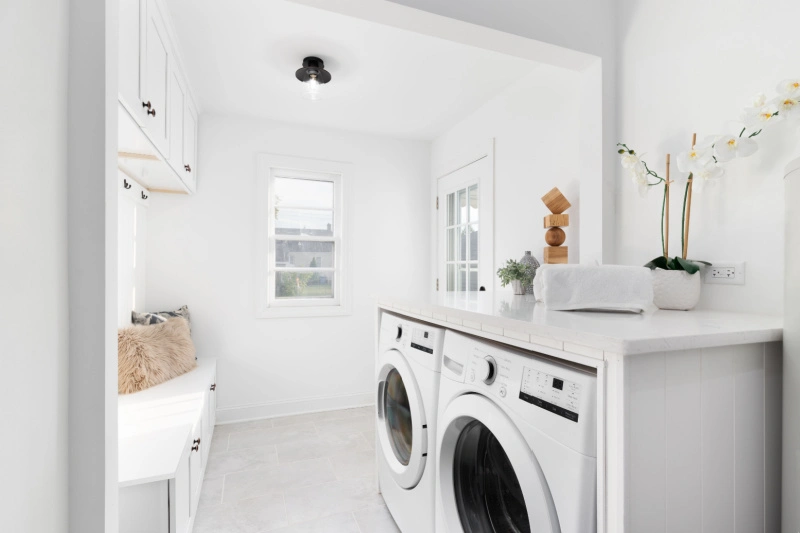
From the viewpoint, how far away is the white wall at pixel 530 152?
2127mm

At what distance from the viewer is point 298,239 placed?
11.1 feet

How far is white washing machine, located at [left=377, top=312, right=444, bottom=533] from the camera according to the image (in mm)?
1381

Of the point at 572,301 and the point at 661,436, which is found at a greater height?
the point at 572,301

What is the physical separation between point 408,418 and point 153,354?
1651 mm

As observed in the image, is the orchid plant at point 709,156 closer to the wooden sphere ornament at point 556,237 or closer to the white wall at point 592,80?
the white wall at point 592,80

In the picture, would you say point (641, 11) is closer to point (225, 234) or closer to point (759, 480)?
point (759, 480)

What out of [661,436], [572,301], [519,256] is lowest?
[661,436]

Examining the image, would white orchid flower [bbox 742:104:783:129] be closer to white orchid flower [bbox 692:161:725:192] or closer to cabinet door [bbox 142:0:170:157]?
white orchid flower [bbox 692:161:725:192]

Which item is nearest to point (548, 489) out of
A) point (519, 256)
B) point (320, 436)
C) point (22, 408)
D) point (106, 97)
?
point (22, 408)

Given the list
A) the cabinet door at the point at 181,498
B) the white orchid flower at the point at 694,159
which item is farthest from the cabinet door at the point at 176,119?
the white orchid flower at the point at 694,159

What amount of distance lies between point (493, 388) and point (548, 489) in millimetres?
253

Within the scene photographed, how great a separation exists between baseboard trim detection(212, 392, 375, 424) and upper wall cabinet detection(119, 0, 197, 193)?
1784 millimetres

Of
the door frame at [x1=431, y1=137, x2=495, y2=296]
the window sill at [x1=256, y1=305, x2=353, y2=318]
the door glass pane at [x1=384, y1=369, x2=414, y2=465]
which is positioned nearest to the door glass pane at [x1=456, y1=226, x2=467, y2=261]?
the door frame at [x1=431, y1=137, x2=495, y2=296]

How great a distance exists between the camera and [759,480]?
0.87 meters
